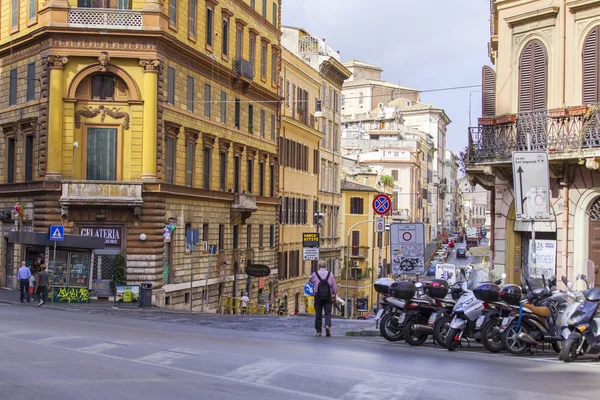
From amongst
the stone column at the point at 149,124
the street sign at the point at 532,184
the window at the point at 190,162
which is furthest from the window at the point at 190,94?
the street sign at the point at 532,184

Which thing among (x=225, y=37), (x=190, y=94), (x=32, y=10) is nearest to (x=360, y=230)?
(x=225, y=37)

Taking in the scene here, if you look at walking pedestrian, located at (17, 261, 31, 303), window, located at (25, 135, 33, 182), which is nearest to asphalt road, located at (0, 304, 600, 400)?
walking pedestrian, located at (17, 261, 31, 303)

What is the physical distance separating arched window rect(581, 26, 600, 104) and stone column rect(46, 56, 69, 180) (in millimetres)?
21485

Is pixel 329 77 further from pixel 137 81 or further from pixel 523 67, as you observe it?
pixel 523 67

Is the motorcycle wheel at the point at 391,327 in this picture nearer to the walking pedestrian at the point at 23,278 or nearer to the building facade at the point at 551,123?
the building facade at the point at 551,123

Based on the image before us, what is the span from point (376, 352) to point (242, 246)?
106ft

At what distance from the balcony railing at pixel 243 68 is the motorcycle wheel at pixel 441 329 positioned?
30041 mm

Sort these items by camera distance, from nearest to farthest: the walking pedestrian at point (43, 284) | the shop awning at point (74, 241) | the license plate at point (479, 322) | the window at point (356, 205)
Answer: the license plate at point (479, 322) → the walking pedestrian at point (43, 284) → the shop awning at point (74, 241) → the window at point (356, 205)

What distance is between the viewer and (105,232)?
3716 cm

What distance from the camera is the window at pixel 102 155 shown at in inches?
1454

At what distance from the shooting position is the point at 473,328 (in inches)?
722

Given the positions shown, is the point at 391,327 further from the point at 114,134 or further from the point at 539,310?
the point at 114,134

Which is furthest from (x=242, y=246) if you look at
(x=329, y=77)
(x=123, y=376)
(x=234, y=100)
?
(x=123, y=376)

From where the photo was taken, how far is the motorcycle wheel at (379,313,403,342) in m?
19.8
